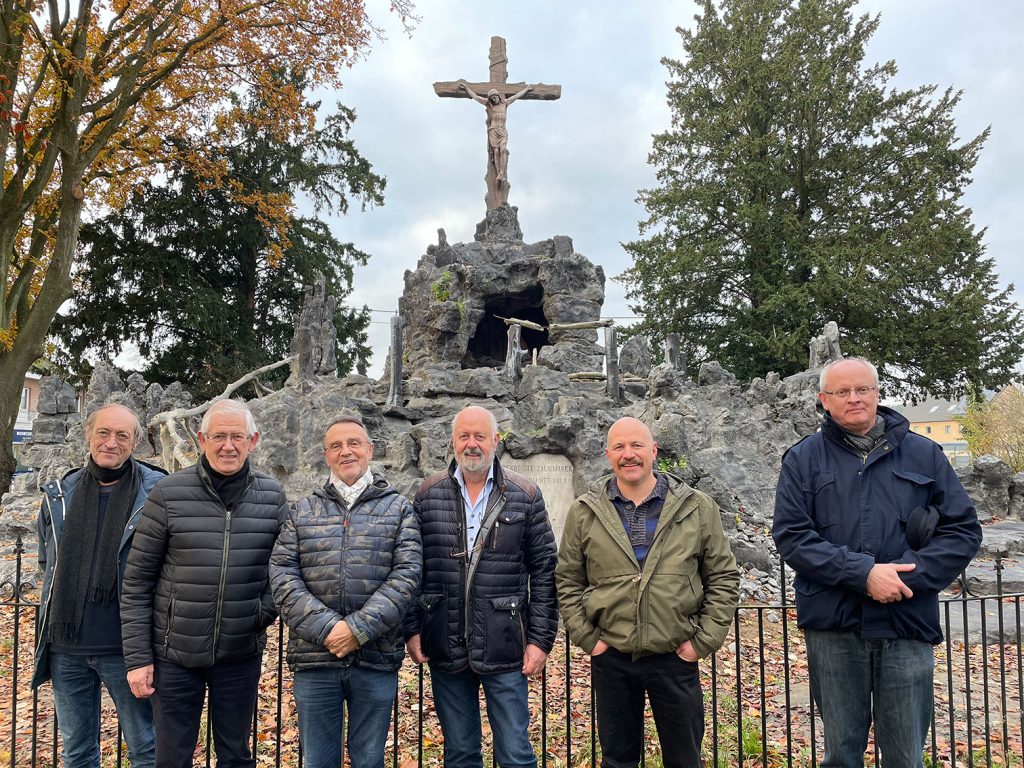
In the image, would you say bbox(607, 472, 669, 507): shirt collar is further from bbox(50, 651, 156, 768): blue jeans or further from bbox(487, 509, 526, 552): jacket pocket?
bbox(50, 651, 156, 768): blue jeans

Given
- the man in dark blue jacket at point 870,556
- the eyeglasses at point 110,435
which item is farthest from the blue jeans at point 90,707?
the man in dark blue jacket at point 870,556

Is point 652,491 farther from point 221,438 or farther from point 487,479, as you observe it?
point 221,438

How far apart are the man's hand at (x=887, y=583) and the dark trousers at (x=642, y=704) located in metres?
0.77

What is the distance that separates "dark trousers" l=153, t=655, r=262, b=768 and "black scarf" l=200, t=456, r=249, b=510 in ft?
2.26

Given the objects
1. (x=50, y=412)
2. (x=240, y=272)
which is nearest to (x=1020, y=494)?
(x=50, y=412)

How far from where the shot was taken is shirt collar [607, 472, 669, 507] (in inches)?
114

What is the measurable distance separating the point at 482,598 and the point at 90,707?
1940 mm

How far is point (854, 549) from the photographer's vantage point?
2715mm

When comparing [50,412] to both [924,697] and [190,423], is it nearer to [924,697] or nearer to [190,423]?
[190,423]

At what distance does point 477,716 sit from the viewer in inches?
120

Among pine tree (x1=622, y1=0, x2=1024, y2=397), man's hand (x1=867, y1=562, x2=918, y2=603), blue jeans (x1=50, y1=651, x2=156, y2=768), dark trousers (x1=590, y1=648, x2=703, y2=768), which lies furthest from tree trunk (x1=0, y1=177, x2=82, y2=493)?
pine tree (x1=622, y1=0, x2=1024, y2=397)

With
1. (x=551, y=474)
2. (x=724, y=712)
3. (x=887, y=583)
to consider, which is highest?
(x=551, y=474)

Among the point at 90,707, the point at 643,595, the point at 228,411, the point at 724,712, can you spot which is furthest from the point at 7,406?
the point at 643,595

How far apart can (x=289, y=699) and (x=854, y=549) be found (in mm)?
4334
